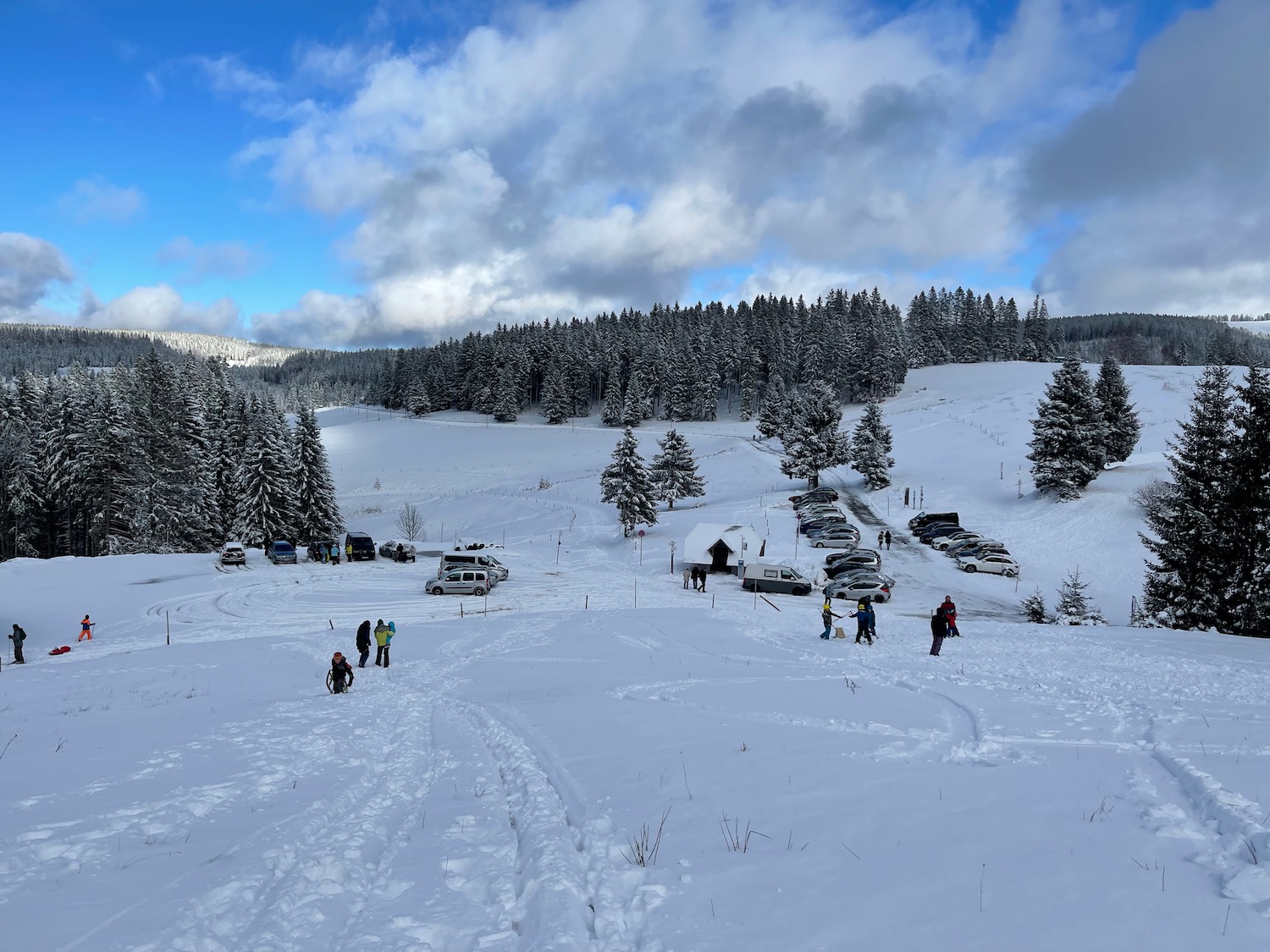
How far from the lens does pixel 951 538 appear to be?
1580 inches

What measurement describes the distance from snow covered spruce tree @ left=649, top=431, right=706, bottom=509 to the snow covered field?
34467 millimetres

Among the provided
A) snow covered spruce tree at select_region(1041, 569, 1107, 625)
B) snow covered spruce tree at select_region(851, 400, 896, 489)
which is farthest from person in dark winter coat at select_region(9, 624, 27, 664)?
snow covered spruce tree at select_region(851, 400, 896, 489)

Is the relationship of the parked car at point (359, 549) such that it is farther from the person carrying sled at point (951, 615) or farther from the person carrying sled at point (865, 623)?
the person carrying sled at point (951, 615)

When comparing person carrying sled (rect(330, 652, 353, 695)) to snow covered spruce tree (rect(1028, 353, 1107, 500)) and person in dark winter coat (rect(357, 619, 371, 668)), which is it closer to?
person in dark winter coat (rect(357, 619, 371, 668))

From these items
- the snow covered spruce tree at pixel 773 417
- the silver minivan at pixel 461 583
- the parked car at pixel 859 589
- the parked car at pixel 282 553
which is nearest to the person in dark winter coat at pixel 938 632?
the parked car at pixel 859 589

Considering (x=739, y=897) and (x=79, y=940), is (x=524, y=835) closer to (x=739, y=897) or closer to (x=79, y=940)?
(x=739, y=897)

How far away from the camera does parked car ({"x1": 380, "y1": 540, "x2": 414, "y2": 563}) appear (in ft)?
148

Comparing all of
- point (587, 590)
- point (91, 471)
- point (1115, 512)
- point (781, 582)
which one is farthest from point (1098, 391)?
point (91, 471)

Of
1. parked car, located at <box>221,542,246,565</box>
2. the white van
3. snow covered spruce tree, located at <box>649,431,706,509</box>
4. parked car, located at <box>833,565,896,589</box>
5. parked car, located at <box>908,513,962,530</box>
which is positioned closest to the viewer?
parked car, located at <box>833,565,896,589</box>

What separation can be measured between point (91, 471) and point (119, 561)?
20.4 metres

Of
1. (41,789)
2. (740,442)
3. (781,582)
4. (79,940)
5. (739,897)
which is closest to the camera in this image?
(79,940)

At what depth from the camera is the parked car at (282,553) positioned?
145ft

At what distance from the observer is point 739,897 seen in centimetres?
568

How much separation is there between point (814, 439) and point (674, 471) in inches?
514
